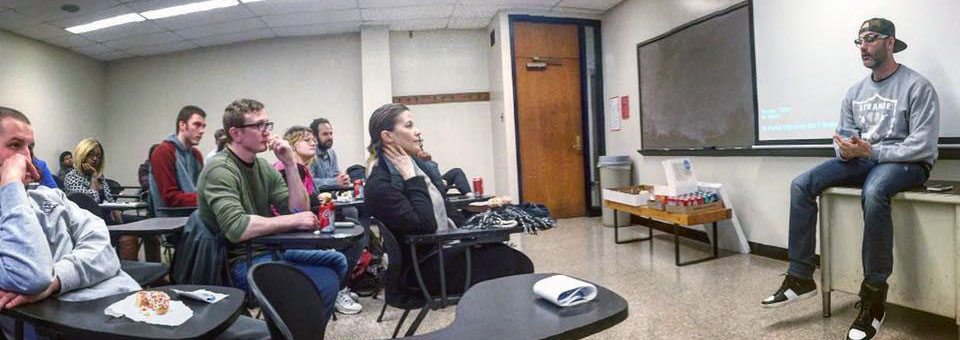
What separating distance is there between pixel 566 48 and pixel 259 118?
4717 millimetres

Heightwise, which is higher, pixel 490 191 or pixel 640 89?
pixel 640 89

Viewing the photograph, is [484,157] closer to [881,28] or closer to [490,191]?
[490,191]

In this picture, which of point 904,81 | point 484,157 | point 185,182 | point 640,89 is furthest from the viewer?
point 484,157

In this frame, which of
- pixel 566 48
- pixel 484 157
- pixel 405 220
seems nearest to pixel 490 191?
pixel 484 157

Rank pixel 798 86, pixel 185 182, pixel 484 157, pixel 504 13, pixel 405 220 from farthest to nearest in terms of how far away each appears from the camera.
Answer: pixel 484 157, pixel 504 13, pixel 798 86, pixel 185 182, pixel 405 220

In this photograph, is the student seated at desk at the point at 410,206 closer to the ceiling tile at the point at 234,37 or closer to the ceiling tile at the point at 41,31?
the ceiling tile at the point at 234,37

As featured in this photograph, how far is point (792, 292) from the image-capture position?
2.57 meters

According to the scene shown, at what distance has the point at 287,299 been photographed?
3.31 feet

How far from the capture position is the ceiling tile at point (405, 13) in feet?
19.6

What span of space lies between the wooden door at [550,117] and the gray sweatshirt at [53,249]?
16.5 ft

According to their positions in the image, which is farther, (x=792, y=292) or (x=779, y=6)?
(x=779, y=6)

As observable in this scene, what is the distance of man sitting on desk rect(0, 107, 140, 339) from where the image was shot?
1.23 metres

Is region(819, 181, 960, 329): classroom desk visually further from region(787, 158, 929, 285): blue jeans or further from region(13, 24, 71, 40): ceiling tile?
region(13, 24, 71, 40): ceiling tile

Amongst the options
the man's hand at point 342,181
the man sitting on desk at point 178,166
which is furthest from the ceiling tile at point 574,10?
the man sitting on desk at point 178,166
